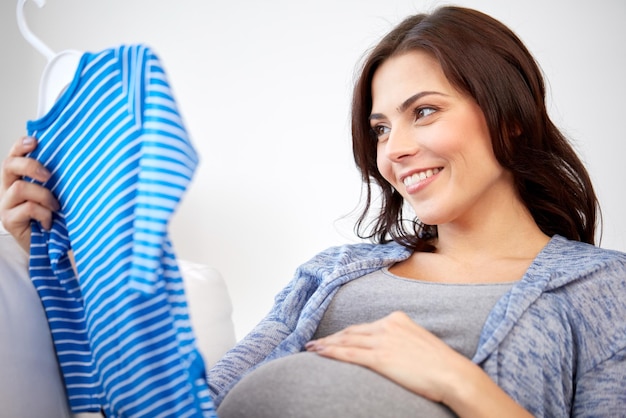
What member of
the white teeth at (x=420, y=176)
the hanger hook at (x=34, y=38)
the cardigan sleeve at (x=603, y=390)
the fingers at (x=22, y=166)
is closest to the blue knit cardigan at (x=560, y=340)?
the cardigan sleeve at (x=603, y=390)

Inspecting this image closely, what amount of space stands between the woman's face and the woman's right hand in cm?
67

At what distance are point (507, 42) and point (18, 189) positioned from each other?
0.98 m

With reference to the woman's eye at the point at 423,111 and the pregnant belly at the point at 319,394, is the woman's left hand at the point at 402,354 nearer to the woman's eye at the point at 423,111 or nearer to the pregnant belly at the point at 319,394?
the pregnant belly at the point at 319,394

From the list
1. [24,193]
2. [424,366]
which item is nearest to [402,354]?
[424,366]

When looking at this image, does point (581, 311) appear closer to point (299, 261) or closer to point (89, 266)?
point (89, 266)

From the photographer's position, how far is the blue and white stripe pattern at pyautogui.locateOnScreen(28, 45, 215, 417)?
767mm

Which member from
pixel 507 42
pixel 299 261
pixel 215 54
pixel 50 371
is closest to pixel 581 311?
pixel 507 42

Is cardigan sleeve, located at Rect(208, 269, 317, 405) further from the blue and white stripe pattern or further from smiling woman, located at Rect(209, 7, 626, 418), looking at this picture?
the blue and white stripe pattern

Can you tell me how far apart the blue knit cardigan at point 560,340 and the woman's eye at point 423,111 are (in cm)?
35

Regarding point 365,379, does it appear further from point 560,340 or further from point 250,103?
point 250,103

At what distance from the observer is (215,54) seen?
8.39 ft

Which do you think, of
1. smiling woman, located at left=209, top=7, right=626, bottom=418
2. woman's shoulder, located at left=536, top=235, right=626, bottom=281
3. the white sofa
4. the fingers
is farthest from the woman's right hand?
woman's shoulder, located at left=536, top=235, right=626, bottom=281

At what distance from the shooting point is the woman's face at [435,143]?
1259mm

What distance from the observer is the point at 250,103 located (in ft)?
8.34
